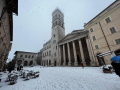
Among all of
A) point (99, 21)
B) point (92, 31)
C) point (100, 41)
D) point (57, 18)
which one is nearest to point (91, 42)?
point (100, 41)

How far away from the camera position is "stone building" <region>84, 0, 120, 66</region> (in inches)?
464

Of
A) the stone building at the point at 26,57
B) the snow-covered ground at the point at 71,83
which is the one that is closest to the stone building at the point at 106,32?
the snow-covered ground at the point at 71,83

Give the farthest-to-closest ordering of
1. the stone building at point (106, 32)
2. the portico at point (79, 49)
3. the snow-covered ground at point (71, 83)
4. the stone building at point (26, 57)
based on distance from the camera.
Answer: the stone building at point (26, 57)
the portico at point (79, 49)
the stone building at point (106, 32)
the snow-covered ground at point (71, 83)

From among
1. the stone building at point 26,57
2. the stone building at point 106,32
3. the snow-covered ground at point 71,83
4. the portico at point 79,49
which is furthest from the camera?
the stone building at point 26,57

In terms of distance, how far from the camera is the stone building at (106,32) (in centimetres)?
1180

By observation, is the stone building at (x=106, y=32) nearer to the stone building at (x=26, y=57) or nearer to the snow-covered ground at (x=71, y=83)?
the snow-covered ground at (x=71, y=83)

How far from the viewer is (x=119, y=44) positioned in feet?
36.3

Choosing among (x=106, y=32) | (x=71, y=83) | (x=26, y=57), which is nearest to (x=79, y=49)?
(x=106, y=32)

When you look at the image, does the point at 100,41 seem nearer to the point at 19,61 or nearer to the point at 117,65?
the point at 117,65

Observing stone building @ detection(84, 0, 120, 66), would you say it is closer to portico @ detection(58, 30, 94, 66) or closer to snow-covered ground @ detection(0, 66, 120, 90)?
portico @ detection(58, 30, 94, 66)

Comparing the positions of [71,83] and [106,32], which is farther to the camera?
[106,32]

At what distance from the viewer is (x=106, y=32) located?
13.4 metres

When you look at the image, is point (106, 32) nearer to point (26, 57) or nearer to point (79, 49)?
point (79, 49)

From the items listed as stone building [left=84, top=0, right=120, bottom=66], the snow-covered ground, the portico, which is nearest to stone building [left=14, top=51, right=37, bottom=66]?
the portico
